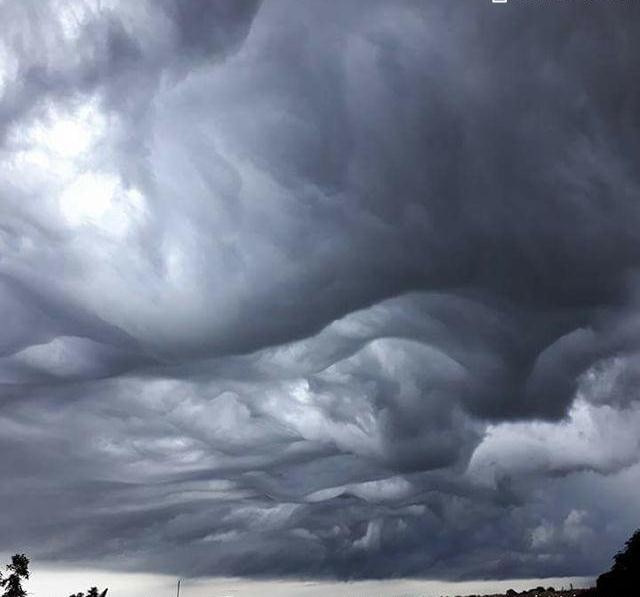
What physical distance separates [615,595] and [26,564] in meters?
103

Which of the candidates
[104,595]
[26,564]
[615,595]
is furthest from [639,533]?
[26,564]

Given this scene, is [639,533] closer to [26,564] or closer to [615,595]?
[615,595]

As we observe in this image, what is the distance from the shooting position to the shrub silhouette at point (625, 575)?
9731 centimetres

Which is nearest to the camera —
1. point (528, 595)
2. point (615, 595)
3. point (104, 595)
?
point (615, 595)

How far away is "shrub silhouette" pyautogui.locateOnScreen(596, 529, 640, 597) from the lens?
97.3 m

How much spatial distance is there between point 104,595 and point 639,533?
94.4 meters

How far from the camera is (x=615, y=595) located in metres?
99.6

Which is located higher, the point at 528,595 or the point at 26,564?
the point at 26,564

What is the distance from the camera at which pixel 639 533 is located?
10256cm

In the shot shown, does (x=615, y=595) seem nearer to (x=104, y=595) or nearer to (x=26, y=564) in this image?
(x=104, y=595)

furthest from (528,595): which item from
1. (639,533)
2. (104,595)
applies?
(104,595)

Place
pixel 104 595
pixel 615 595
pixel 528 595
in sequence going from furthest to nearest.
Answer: pixel 528 595
pixel 104 595
pixel 615 595

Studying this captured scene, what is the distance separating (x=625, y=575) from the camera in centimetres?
9894

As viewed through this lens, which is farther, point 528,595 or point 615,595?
point 528,595
